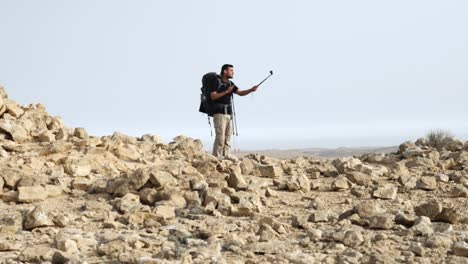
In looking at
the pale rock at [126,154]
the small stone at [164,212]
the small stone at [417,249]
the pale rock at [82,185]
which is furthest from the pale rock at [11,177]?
the small stone at [417,249]

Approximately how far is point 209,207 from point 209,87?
435cm

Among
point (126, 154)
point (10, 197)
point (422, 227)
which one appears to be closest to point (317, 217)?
point (422, 227)

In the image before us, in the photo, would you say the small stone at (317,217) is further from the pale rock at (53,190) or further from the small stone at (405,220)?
the pale rock at (53,190)

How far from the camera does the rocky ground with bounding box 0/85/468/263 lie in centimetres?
540

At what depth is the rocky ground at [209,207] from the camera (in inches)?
213

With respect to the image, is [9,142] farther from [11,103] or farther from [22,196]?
[22,196]

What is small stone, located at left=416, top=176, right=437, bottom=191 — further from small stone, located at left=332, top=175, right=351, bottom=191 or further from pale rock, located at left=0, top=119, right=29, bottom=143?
pale rock, located at left=0, top=119, right=29, bottom=143

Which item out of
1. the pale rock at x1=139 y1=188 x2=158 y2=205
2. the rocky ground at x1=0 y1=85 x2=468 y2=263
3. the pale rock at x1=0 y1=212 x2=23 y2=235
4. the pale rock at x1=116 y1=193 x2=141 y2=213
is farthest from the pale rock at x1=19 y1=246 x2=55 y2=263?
the pale rock at x1=139 y1=188 x2=158 y2=205

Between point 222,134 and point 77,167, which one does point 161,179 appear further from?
point 222,134

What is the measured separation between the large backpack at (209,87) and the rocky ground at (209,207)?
1.14 metres

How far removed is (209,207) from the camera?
7145mm

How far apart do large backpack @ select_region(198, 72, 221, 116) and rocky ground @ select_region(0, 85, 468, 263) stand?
1.14m

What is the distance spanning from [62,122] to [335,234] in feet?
29.8

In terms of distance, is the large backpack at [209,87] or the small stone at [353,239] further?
the large backpack at [209,87]
